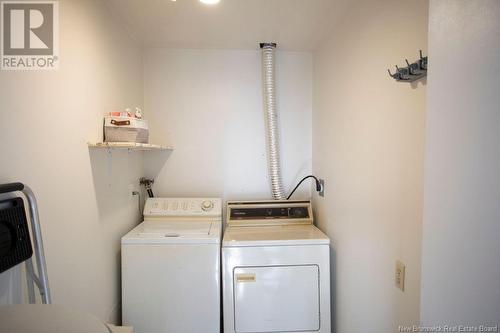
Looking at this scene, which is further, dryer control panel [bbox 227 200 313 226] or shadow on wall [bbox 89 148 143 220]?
dryer control panel [bbox 227 200 313 226]

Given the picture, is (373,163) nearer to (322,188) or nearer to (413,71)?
(413,71)

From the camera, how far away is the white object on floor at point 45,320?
627mm

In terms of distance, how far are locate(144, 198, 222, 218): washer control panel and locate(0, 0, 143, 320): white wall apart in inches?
11.8

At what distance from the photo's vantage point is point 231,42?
7.13 feet

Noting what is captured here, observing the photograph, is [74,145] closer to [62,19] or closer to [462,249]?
[62,19]

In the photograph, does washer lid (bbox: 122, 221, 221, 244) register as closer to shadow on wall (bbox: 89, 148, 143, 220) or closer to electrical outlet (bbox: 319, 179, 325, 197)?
shadow on wall (bbox: 89, 148, 143, 220)

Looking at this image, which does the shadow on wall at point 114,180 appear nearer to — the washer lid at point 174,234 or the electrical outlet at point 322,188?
the washer lid at point 174,234

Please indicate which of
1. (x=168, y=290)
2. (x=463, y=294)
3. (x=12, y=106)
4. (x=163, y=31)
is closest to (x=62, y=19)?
(x=12, y=106)

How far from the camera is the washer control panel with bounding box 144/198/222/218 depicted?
2121 mm

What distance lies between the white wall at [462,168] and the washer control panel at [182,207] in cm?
165

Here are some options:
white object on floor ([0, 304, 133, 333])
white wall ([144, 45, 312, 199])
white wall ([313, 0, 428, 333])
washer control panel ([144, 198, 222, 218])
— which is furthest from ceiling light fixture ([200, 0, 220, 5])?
white object on floor ([0, 304, 133, 333])
